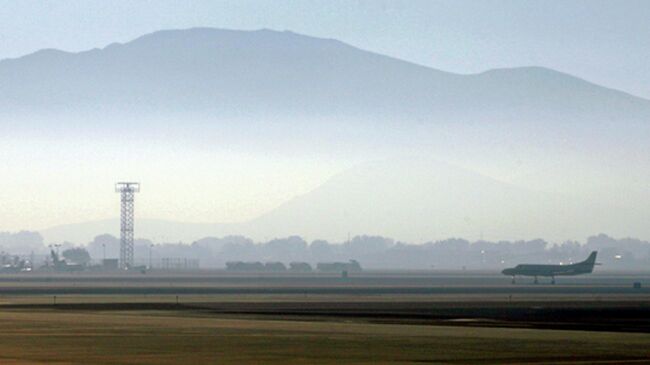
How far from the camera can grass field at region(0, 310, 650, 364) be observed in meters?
48.0

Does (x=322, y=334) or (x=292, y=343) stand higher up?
(x=322, y=334)

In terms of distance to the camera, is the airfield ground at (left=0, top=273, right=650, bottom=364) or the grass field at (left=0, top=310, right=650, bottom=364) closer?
the grass field at (left=0, top=310, right=650, bottom=364)

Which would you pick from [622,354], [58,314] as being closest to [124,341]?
[622,354]

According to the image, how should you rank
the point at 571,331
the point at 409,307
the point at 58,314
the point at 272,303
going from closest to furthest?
the point at 571,331, the point at 58,314, the point at 409,307, the point at 272,303

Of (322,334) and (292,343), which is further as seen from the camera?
(322,334)

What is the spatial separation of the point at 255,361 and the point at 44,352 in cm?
800

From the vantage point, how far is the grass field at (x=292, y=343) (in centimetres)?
4800

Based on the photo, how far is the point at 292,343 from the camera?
55594 millimetres

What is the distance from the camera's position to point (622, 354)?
50.7 m

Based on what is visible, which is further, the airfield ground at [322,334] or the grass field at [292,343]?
the airfield ground at [322,334]

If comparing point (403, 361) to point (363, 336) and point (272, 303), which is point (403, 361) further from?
point (272, 303)

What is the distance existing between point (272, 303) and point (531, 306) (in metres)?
18.8

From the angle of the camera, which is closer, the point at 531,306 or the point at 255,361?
the point at 255,361

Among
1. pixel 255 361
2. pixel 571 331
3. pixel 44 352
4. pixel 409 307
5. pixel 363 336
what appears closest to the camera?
pixel 255 361
